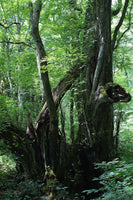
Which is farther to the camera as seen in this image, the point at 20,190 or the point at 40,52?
the point at 40,52

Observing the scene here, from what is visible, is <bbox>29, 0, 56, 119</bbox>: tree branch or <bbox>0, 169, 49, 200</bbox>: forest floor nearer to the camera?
<bbox>0, 169, 49, 200</bbox>: forest floor

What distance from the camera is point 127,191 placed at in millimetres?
1737

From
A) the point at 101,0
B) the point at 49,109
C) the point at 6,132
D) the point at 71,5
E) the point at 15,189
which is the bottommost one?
the point at 15,189

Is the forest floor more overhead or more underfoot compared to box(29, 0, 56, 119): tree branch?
more underfoot

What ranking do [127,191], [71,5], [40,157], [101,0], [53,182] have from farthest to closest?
1. [71,5]
2. [40,157]
3. [101,0]
4. [53,182]
5. [127,191]

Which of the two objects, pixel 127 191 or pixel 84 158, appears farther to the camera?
pixel 84 158

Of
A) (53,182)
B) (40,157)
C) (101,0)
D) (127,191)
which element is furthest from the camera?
(40,157)

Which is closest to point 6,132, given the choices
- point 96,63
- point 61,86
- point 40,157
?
point 40,157

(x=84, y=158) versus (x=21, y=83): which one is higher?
(x=21, y=83)

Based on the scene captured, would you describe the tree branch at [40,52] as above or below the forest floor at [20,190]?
above

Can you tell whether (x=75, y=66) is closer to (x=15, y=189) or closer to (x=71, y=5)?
(x=71, y=5)

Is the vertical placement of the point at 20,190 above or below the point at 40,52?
below

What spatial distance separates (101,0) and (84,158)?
4.90m

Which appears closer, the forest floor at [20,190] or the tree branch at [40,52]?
the forest floor at [20,190]
